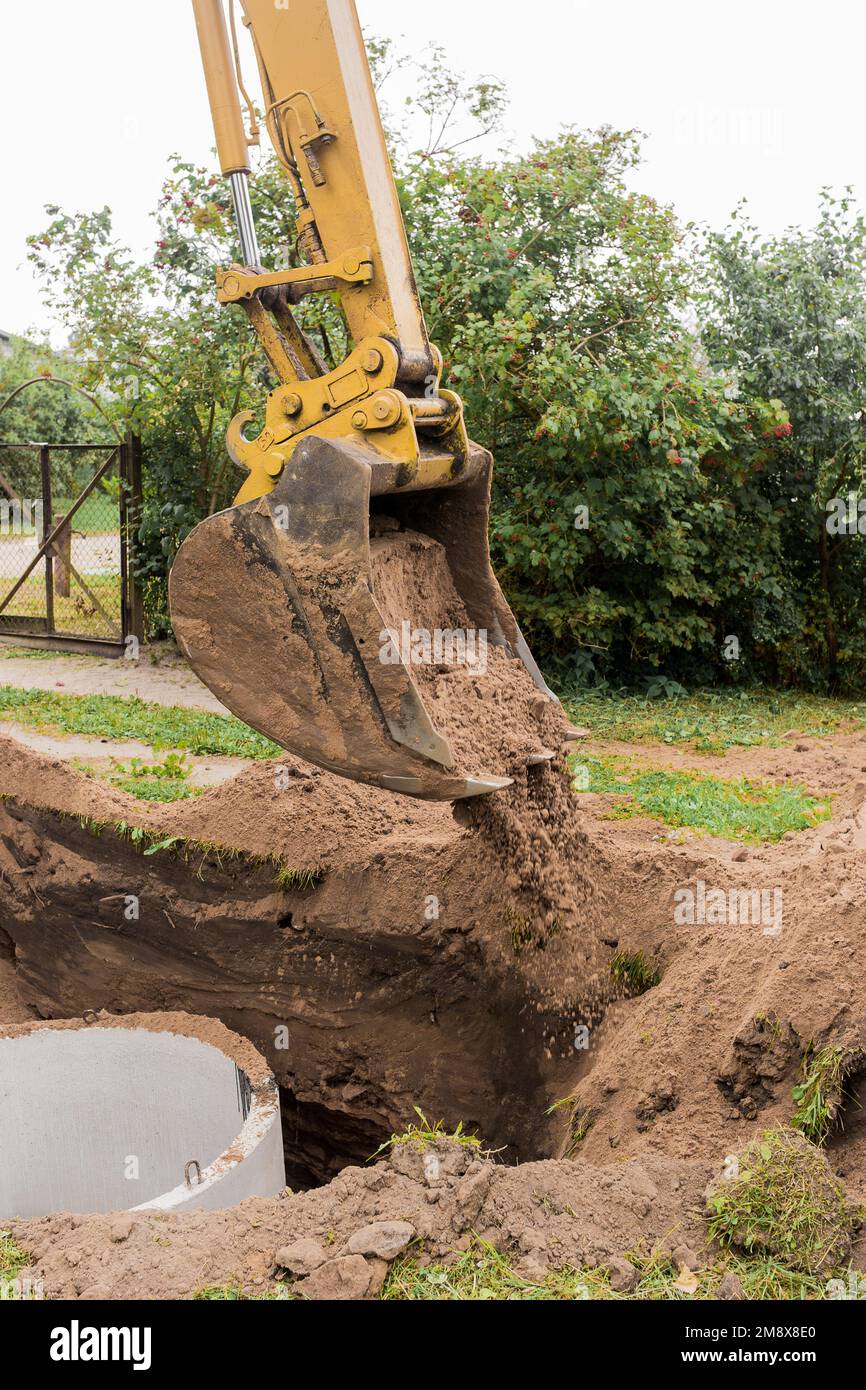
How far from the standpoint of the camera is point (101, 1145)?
5.55 m

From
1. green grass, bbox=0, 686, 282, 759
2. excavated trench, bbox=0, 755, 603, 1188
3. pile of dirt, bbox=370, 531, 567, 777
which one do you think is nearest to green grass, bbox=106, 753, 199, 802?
excavated trench, bbox=0, 755, 603, 1188

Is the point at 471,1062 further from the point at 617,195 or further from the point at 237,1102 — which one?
the point at 617,195

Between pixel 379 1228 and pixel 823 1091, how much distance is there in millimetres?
1426

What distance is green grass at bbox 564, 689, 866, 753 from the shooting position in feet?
28.4

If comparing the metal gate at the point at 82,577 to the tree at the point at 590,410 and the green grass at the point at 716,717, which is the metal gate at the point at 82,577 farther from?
the green grass at the point at 716,717

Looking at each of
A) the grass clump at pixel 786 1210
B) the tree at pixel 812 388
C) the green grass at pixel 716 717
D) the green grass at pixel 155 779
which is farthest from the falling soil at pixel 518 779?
the tree at pixel 812 388

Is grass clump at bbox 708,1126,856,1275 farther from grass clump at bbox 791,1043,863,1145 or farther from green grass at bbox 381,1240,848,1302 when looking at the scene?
grass clump at bbox 791,1043,863,1145

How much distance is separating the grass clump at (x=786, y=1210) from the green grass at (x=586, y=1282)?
4cm

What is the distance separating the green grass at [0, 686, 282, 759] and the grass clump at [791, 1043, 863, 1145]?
4624mm


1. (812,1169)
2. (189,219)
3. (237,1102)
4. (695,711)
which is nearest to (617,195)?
(189,219)

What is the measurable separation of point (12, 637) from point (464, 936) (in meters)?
8.98

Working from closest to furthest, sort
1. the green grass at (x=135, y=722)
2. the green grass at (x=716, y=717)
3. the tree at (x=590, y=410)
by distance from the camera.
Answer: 1. the green grass at (x=135, y=722)
2. the green grass at (x=716, y=717)
3. the tree at (x=590, y=410)

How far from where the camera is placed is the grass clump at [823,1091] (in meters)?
3.46

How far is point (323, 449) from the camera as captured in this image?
3.76 meters
